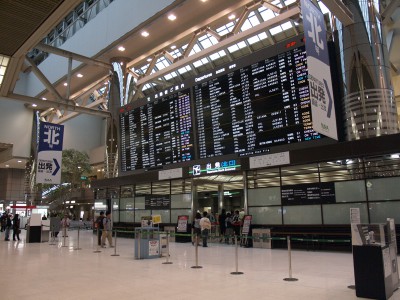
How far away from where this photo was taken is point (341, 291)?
239 inches

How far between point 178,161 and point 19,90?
24.0 meters

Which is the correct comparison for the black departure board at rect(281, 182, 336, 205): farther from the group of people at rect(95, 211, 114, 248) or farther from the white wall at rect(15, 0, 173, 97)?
the white wall at rect(15, 0, 173, 97)

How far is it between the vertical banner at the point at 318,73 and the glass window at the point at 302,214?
19.9ft

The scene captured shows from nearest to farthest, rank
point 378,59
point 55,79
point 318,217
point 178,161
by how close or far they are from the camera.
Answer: point 378,59
point 318,217
point 178,161
point 55,79

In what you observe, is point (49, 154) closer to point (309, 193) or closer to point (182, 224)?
point (182, 224)

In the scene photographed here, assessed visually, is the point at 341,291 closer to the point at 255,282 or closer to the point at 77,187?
the point at 255,282

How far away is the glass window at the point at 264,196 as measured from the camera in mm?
13066

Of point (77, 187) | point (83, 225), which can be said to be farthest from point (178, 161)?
point (77, 187)

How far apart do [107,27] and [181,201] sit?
10.5 m

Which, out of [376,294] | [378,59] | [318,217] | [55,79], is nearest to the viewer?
[376,294]

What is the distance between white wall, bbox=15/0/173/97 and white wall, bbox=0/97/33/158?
30.8 ft

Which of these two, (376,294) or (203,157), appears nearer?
(376,294)

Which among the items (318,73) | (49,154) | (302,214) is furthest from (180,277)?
(49,154)

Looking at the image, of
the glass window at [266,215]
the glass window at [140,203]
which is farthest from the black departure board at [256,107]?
the glass window at [140,203]
